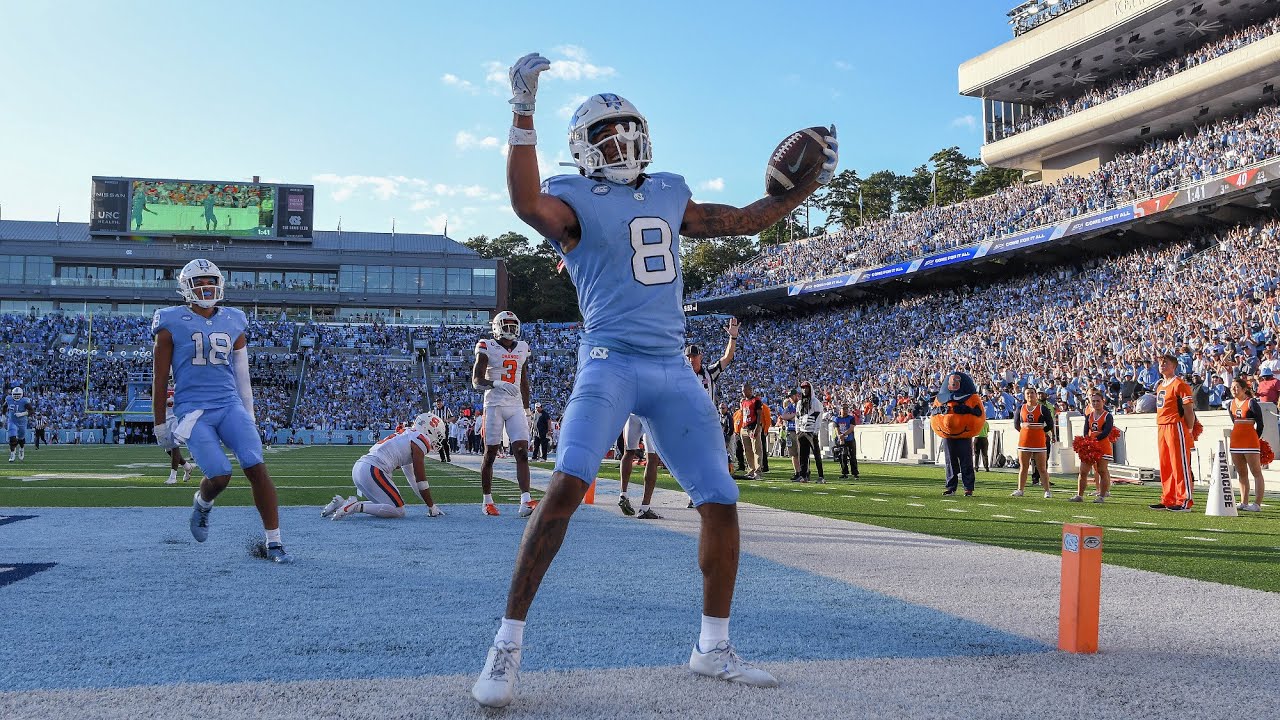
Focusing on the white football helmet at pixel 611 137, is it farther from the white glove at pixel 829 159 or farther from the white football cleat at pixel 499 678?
the white football cleat at pixel 499 678

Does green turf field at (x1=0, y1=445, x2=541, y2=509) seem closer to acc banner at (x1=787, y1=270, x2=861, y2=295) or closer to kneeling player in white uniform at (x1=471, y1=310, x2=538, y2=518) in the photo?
kneeling player in white uniform at (x1=471, y1=310, x2=538, y2=518)

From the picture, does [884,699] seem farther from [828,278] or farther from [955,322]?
[828,278]

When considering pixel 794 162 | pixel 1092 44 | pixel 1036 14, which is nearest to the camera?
pixel 794 162

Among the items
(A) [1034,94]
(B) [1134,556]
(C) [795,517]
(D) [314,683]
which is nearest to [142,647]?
(D) [314,683]

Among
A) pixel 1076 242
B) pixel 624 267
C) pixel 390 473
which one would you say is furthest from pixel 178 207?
pixel 624 267

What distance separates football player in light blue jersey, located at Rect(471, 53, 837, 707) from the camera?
332cm

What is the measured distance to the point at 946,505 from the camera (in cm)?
1125

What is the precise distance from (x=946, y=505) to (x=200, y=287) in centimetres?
846

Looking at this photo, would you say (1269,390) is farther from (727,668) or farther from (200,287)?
(200,287)

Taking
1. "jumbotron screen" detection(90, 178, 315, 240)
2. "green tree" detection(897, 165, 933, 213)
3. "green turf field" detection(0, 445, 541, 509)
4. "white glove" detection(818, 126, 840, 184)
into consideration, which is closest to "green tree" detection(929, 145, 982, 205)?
"green tree" detection(897, 165, 933, 213)

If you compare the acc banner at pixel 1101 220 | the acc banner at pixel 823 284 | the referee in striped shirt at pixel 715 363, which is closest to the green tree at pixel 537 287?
the acc banner at pixel 823 284

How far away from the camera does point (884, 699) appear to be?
298 centimetres

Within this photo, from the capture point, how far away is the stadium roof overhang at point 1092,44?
37250 mm

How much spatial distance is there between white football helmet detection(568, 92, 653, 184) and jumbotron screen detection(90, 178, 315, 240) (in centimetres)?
6765
